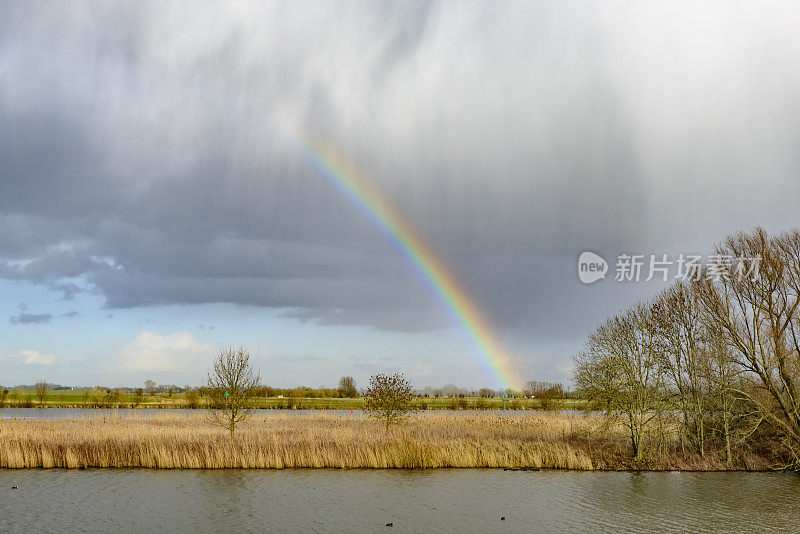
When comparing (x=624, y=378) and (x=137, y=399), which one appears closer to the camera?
(x=624, y=378)

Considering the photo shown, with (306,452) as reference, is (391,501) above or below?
below

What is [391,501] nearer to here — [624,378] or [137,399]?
[624,378]

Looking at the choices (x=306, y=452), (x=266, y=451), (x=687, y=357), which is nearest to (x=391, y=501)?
(x=306, y=452)

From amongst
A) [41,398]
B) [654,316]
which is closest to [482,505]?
[654,316]

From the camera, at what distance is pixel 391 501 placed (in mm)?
23016

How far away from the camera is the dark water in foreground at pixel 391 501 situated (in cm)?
1947

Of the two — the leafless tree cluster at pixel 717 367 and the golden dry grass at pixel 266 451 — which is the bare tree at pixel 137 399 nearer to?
the golden dry grass at pixel 266 451

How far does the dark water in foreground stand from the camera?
766 inches

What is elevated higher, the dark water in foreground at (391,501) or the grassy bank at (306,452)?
the grassy bank at (306,452)

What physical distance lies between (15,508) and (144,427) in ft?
73.2

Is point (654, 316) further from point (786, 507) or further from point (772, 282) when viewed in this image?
point (786, 507)

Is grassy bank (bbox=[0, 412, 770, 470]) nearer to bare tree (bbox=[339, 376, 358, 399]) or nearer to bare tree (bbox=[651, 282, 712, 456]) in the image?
bare tree (bbox=[651, 282, 712, 456])

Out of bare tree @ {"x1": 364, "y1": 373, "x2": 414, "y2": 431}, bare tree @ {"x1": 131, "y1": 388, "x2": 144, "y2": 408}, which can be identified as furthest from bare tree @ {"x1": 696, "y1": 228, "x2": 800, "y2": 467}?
bare tree @ {"x1": 131, "y1": 388, "x2": 144, "y2": 408}

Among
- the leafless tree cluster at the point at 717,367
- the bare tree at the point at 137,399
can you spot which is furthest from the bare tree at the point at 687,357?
the bare tree at the point at 137,399
